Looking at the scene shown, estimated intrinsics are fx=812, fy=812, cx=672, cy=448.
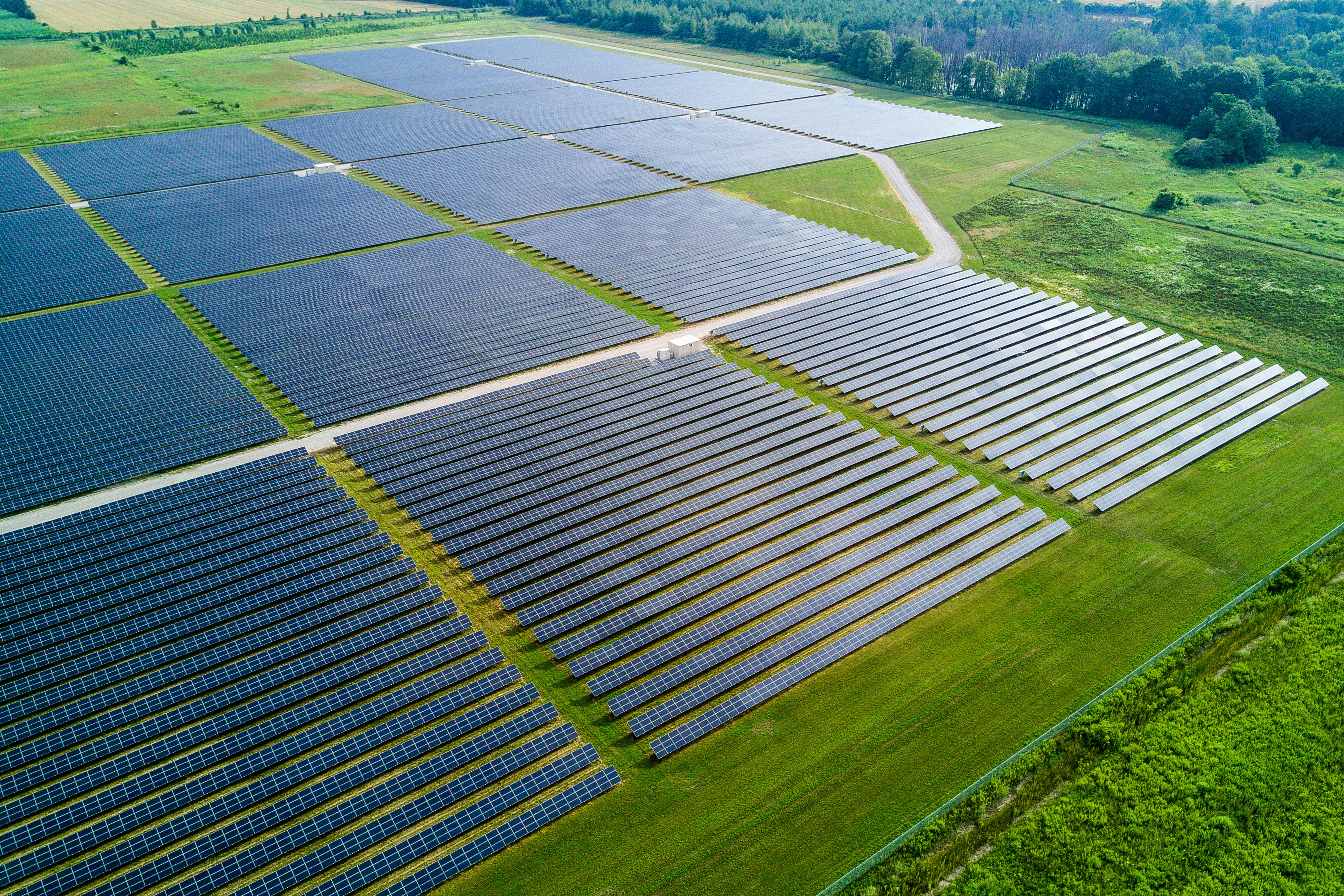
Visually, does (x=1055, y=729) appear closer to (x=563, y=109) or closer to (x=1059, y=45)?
(x=563, y=109)

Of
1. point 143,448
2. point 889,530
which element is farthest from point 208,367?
point 889,530

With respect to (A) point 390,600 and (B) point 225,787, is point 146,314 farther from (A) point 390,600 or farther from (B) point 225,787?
(B) point 225,787

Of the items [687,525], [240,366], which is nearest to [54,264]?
[240,366]

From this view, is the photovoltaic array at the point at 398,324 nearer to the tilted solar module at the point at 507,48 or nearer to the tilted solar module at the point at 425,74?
the tilted solar module at the point at 425,74

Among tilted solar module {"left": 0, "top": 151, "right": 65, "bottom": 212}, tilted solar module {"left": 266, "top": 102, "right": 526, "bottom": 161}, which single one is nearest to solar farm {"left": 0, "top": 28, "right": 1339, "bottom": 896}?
tilted solar module {"left": 0, "top": 151, "right": 65, "bottom": 212}

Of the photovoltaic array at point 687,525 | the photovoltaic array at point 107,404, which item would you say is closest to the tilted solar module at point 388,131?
the photovoltaic array at point 107,404

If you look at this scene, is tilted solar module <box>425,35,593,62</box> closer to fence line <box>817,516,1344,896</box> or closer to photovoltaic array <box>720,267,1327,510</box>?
photovoltaic array <box>720,267,1327,510</box>
